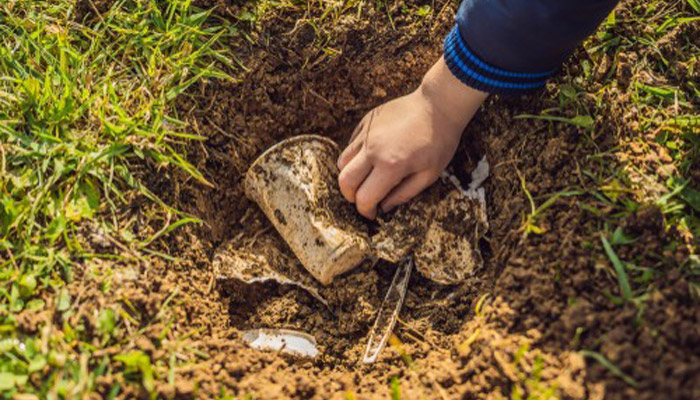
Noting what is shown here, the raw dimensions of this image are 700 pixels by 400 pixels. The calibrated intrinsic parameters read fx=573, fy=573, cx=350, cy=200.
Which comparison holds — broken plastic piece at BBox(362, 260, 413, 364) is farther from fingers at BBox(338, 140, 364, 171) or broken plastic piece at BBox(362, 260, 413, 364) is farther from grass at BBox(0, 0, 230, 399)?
grass at BBox(0, 0, 230, 399)

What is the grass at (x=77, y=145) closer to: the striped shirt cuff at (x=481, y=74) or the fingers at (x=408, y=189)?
the fingers at (x=408, y=189)

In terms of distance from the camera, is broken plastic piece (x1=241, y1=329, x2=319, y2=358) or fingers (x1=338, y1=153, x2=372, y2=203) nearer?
broken plastic piece (x1=241, y1=329, x2=319, y2=358)

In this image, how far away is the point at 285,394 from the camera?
164cm

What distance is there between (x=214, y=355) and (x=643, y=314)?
118 cm

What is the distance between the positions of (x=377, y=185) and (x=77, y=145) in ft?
3.25

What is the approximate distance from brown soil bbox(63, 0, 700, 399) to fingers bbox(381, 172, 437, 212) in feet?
0.67

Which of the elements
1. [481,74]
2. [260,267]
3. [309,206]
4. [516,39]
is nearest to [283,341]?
[260,267]

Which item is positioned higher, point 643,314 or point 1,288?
point 643,314

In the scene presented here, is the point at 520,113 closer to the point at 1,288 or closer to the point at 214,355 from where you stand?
the point at 214,355

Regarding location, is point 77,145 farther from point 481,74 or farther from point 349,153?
point 481,74

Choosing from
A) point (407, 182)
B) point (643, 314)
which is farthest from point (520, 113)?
point (643, 314)

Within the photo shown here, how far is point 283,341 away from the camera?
6.08ft

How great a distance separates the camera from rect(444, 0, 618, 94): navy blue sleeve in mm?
1594

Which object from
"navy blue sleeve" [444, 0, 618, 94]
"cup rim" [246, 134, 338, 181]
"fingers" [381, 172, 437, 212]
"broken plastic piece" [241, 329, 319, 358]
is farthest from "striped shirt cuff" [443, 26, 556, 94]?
"broken plastic piece" [241, 329, 319, 358]
